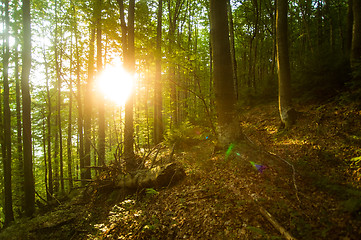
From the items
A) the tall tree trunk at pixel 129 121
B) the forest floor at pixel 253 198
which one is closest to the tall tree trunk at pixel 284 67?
the forest floor at pixel 253 198

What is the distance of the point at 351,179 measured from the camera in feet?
12.9

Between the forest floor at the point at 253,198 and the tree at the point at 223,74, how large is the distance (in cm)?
68

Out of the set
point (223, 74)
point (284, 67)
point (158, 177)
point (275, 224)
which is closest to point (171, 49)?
point (223, 74)

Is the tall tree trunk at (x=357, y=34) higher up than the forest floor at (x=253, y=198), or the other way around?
the tall tree trunk at (x=357, y=34)

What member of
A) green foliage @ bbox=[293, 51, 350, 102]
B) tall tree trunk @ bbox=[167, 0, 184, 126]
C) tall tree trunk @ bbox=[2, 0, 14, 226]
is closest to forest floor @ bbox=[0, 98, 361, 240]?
green foliage @ bbox=[293, 51, 350, 102]

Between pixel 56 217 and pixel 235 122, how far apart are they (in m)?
7.46

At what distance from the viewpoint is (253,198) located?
151 inches

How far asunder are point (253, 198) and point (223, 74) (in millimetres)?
4149

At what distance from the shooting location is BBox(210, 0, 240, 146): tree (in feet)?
20.4

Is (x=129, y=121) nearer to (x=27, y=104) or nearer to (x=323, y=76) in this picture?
(x=27, y=104)

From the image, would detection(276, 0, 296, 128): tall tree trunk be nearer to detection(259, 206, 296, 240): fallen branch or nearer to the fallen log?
the fallen log

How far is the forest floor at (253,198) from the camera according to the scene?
119 inches

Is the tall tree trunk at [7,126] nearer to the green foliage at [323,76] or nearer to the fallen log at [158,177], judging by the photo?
the fallen log at [158,177]

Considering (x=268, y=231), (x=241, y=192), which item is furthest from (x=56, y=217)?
(x=268, y=231)
